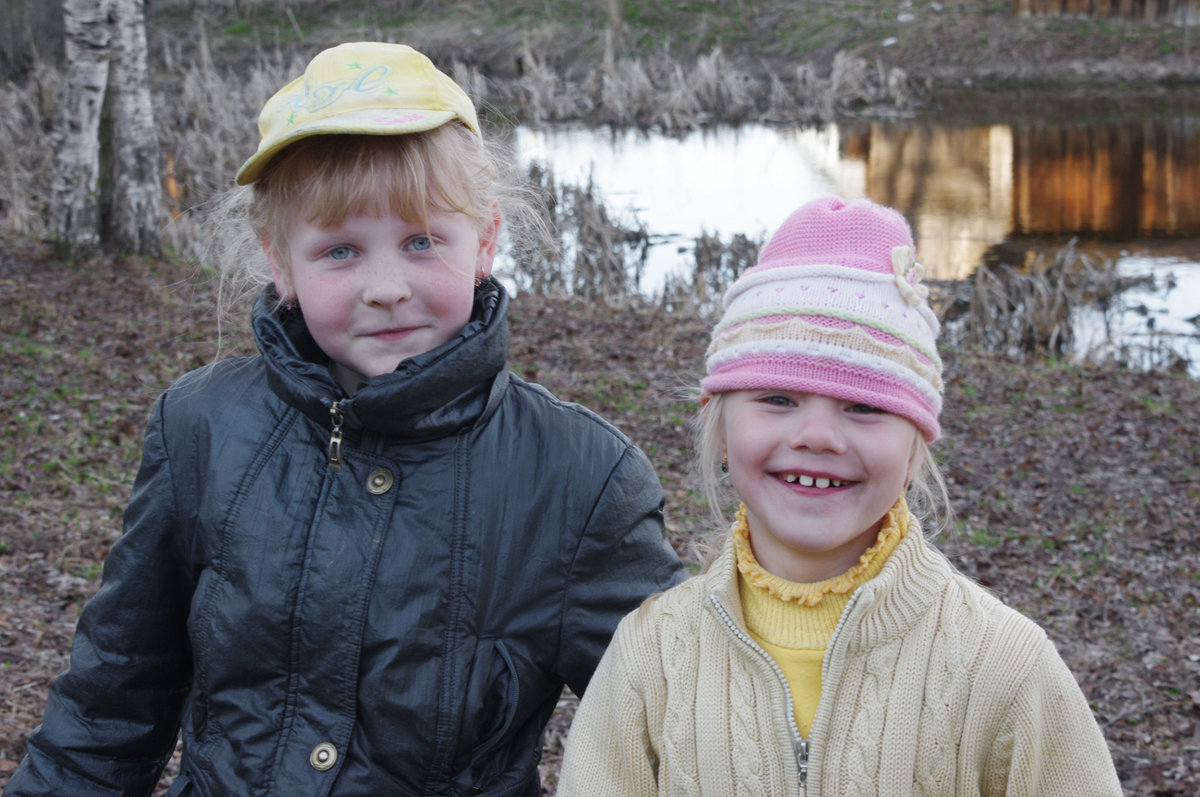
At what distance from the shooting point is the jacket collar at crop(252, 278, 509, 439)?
6.16 feet

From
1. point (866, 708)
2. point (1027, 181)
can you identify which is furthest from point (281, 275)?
point (1027, 181)

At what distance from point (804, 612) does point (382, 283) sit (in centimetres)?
87

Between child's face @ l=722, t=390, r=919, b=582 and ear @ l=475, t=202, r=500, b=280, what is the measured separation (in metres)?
0.58

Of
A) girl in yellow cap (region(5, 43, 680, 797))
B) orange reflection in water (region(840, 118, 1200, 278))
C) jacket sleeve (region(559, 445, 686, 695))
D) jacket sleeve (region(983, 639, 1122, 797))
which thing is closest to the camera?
jacket sleeve (region(983, 639, 1122, 797))

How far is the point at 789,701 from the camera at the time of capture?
177 centimetres

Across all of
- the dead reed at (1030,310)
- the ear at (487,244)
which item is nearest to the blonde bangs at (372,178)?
the ear at (487,244)

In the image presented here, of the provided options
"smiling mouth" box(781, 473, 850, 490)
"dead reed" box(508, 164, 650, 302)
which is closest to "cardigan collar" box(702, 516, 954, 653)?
"smiling mouth" box(781, 473, 850, 490)

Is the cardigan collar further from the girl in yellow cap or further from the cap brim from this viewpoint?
the cap brim

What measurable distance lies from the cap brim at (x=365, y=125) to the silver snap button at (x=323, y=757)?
0.96m

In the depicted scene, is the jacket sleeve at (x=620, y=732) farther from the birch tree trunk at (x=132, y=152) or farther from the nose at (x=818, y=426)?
the birch tree trunk at (x=132, y=152)

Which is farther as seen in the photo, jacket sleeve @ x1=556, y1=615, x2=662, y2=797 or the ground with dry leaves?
the ground with dry leaves

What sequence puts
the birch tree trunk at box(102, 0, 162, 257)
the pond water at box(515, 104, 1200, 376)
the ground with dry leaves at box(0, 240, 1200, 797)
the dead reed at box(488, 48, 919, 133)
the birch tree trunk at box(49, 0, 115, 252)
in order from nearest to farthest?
the ground with dry leaves at box(0, 240, 1200, 797) < the birch tree trunk at box(49, 0, 115, 252) < the birch tree trunk at box(102, 0, 162, 257) < the pond water at box(515, 104, 1200, 376) < the dead reed at box(488, 48, 919, 133)

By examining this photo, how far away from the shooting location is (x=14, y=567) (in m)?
4.73

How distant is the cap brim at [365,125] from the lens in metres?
1.84
